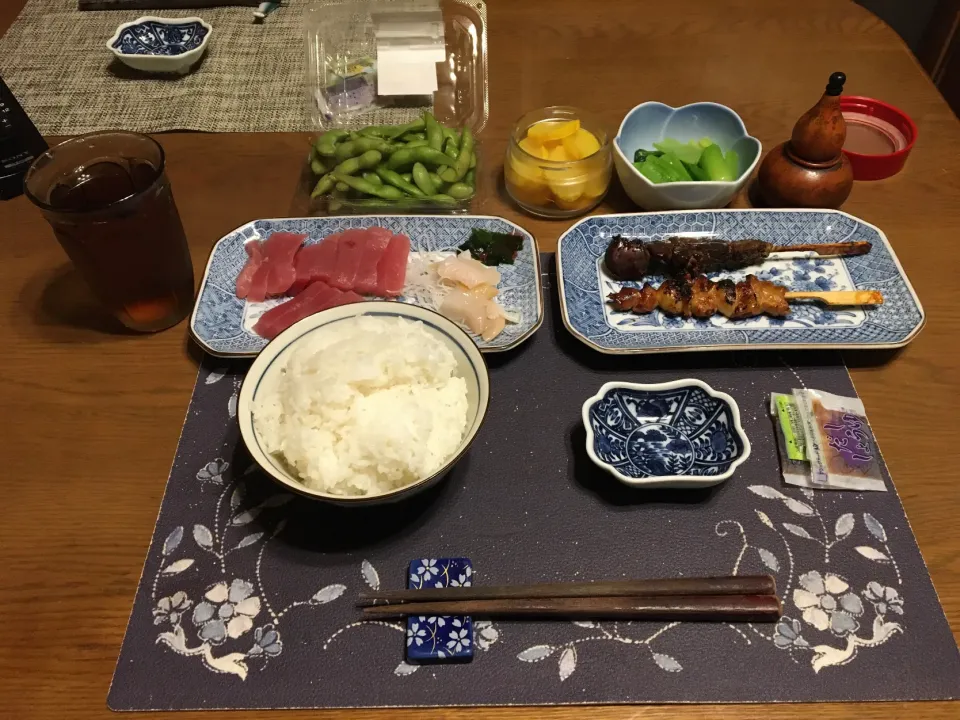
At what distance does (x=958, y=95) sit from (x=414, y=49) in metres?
2.74

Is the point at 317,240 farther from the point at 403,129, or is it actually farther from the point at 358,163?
the point at 403,129

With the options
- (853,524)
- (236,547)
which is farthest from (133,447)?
(853,524)

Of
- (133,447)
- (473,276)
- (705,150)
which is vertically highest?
(705,150)

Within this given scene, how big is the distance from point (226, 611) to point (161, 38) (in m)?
2.36

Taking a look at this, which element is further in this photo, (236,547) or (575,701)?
(236,547)

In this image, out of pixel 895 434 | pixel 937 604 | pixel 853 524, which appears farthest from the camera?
pixel 895 434

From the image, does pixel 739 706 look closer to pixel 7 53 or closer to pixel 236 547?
pixel 236 547

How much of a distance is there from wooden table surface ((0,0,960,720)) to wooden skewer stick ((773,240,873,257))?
16 centimetres

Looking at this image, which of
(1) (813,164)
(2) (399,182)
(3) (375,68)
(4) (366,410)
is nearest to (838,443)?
(1) (813,164)

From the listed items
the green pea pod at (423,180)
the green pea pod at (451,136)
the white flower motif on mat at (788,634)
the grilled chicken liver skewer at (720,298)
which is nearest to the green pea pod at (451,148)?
the green pea pod at (451,136)

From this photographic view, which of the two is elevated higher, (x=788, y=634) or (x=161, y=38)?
(x=161, y=38)

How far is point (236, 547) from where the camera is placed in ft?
4.23

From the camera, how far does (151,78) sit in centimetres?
248

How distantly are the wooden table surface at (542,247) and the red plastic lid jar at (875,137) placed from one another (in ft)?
0.18
